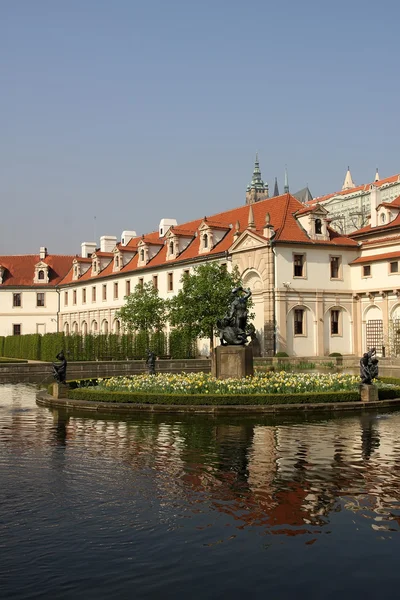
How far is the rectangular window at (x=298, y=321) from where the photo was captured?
171ft

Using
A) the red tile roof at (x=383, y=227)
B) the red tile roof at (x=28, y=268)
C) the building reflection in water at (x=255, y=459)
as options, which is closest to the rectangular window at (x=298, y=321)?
the red tile roof at (x=383, y=227)

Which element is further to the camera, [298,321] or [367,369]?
[298,321]

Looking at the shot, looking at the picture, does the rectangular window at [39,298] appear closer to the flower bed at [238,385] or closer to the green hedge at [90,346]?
the green hedge at [90,346]

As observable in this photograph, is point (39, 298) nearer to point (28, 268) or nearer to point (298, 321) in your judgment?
point (28, 268)

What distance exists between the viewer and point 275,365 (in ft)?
151

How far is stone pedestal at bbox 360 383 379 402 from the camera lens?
24.7 meters

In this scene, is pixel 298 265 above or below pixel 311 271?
above

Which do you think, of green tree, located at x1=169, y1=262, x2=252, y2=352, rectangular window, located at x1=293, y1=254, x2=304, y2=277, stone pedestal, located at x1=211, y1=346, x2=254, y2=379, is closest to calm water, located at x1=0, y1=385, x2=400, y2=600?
stone pedestal, located at x1=211, y1=346, x2=254, y2=379

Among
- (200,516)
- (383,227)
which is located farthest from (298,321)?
(200,516)

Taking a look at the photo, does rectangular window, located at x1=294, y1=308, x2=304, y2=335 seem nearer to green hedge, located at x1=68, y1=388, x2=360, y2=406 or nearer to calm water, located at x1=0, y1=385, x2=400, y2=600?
green hedge, located at x1=68, y1=388, x2=360, y2=406

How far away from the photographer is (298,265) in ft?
173

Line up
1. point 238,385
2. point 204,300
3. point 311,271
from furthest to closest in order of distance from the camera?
point 311,271
point 204,300
point 238,385

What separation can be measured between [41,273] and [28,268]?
2464 millimetres

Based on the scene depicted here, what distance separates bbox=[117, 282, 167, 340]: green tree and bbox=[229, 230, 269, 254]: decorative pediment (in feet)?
29.7
